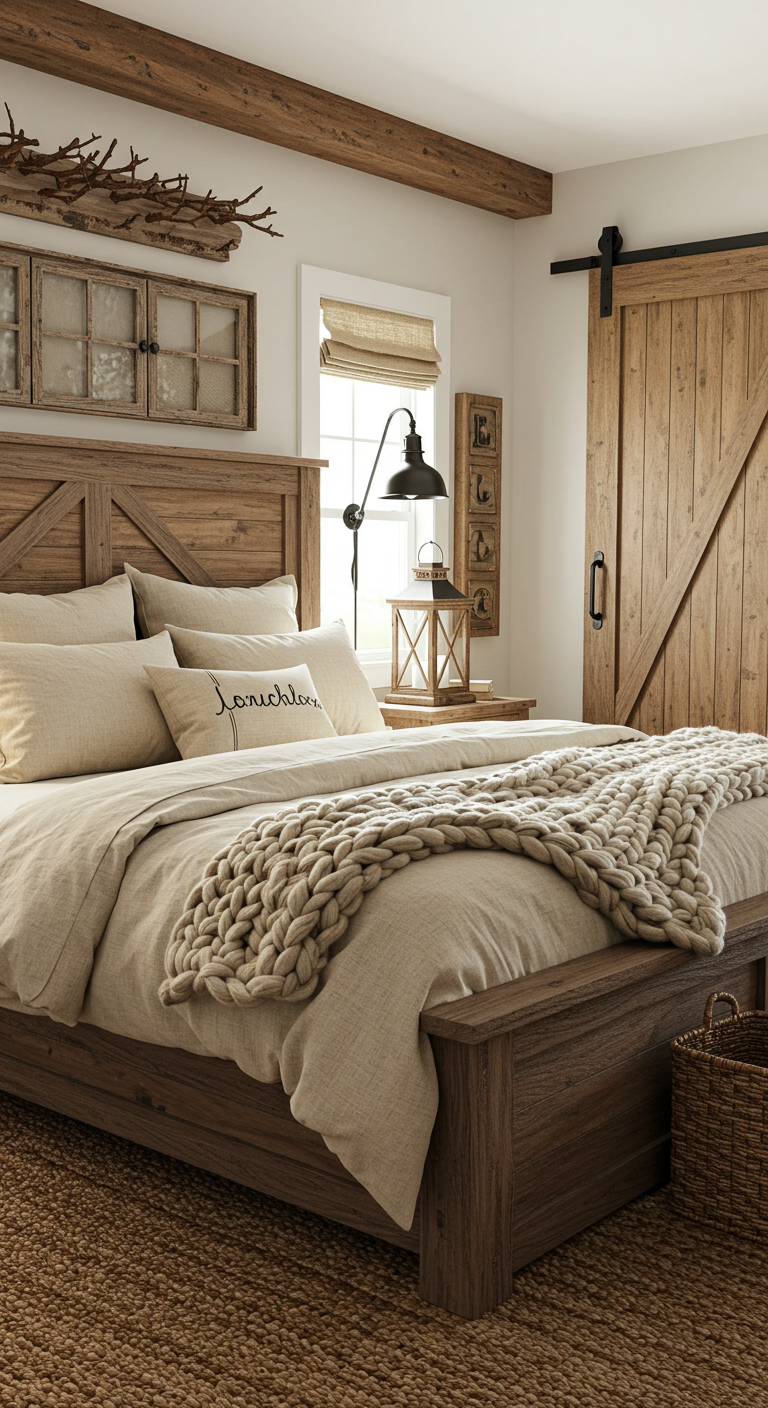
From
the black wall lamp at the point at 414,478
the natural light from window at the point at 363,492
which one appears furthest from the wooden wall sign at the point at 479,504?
the black wall lamp at the point at 414,478

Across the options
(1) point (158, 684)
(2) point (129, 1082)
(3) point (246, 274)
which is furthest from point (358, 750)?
(3) point (246, 274)

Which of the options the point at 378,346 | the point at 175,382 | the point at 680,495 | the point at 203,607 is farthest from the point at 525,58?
the point at 203,607

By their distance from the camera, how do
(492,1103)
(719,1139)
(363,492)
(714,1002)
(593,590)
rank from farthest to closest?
(593,590) < (363,492) < (714,1002) < (719,1139) < (492,1103)

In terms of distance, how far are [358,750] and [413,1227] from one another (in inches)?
45.6

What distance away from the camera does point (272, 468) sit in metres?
4.43

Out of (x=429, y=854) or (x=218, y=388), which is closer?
(x=429, y=854)

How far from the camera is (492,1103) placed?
196 centimetres

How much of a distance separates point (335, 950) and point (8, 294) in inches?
96.0

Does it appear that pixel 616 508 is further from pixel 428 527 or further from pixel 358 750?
pixel 358 750

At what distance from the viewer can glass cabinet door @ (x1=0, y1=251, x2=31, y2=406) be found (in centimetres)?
370

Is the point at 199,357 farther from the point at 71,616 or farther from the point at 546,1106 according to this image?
the point at 546,1106

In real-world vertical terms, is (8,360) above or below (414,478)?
above

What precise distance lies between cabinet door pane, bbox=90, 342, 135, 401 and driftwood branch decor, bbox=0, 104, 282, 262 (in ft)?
1.11

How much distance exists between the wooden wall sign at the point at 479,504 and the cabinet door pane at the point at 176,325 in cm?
146
